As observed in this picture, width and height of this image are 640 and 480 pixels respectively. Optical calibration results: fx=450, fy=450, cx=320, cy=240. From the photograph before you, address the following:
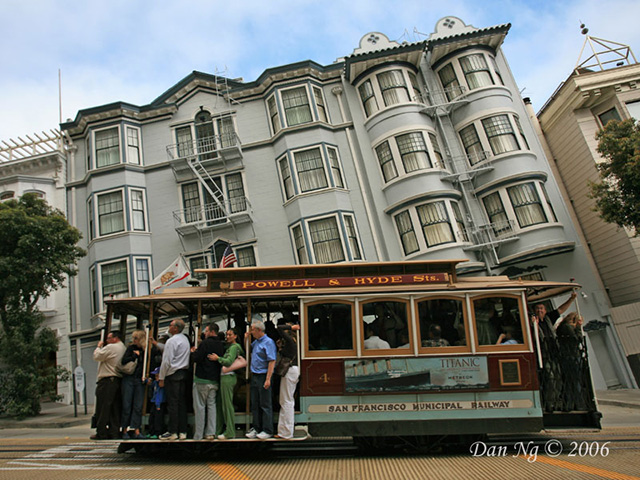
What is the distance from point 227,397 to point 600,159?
17.9 metres

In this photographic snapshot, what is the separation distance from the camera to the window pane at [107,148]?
824 inches

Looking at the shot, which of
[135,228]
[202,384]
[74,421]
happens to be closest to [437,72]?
[135,228]

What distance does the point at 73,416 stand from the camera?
577 inches

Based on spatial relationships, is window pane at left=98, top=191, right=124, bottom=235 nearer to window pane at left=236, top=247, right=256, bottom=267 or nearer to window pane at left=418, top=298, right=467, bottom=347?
window pane at left=236, top=247, right=256, bottom=267

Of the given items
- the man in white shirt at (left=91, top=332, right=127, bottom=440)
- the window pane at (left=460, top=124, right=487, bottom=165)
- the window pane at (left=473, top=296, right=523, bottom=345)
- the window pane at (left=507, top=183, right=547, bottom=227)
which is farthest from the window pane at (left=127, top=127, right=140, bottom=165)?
the window pane at (left=473, top=296, right=523, bottom=345)

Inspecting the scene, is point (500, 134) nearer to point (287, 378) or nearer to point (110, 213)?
point (287, 378)

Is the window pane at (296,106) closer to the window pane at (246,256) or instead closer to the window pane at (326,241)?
the window pane at (326,241)

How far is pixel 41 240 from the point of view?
1616 cm

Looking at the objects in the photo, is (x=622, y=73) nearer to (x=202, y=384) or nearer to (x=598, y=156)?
(x=598, y=156)

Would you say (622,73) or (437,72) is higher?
(437,72)

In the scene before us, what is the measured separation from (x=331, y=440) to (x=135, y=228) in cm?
1478

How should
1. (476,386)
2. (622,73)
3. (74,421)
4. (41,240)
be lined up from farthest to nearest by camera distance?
(622,73), (41,240), (74,421), (476,386)

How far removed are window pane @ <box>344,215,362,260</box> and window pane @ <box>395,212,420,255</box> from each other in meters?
1.78

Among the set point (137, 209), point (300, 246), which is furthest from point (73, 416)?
point (300, 246)
